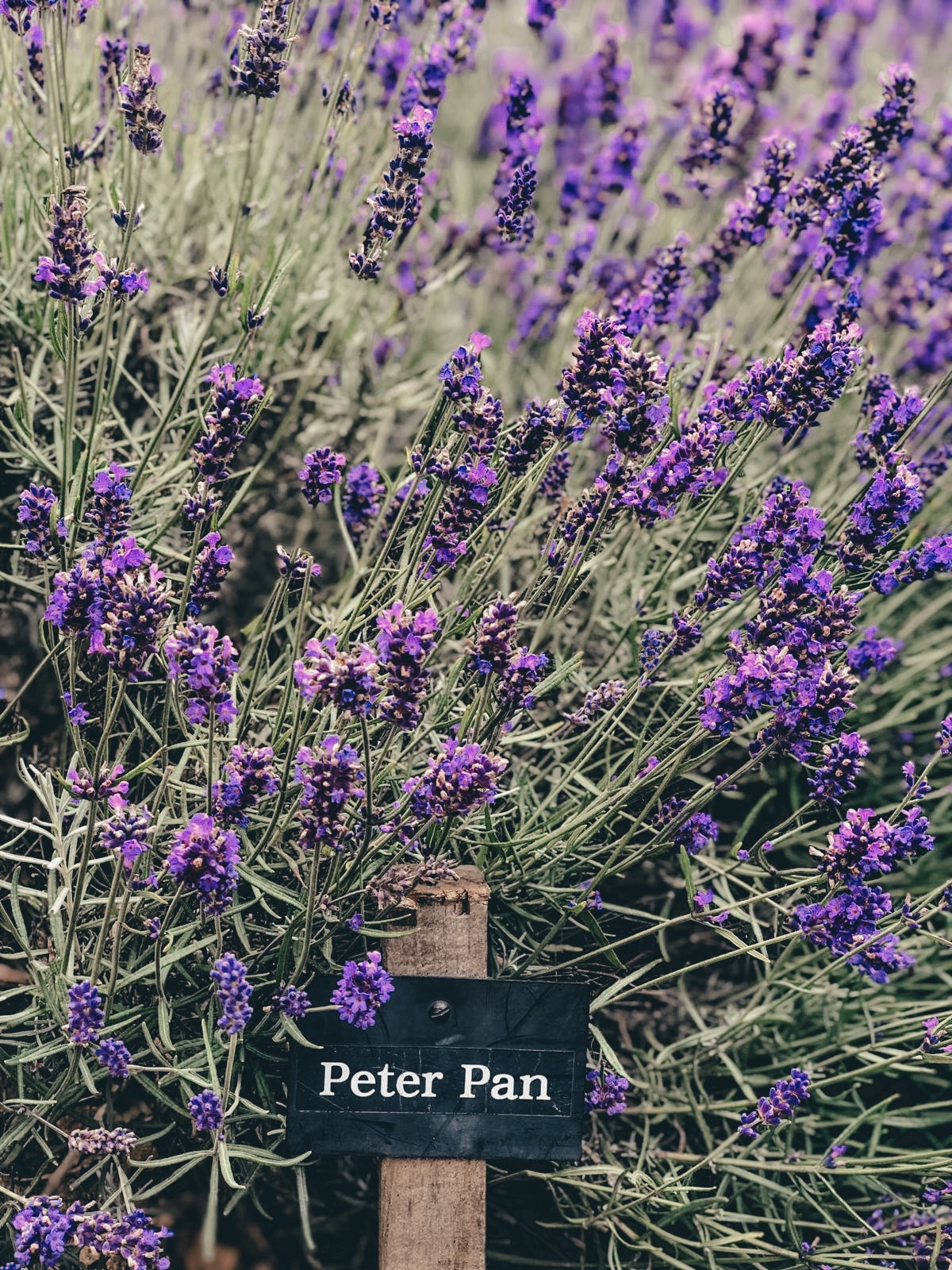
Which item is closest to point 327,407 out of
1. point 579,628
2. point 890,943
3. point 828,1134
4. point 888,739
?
point 579,628

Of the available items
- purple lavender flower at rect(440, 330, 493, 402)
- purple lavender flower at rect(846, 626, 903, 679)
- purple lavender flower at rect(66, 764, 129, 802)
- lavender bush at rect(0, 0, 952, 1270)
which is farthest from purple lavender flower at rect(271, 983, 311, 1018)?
purple lavender flower at rect(846, 626, 903, 679)

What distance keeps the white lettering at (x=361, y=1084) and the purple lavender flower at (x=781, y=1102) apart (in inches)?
21.0

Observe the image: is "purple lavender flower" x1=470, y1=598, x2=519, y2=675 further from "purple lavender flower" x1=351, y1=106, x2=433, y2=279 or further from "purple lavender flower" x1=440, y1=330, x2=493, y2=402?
"purple lavender flower" x1=351, y1=106, x2=433, y2=279

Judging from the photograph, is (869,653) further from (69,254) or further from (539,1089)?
(69,254)

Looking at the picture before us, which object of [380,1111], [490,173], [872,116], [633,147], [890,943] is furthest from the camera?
[490,173]

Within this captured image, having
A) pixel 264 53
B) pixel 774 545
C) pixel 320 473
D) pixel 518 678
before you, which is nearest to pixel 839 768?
pixel 774 545

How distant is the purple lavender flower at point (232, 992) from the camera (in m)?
1.30

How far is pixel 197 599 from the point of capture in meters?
1.60

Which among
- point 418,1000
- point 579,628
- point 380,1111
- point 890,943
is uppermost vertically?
point 579,628

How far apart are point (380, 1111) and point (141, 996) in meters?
0.37

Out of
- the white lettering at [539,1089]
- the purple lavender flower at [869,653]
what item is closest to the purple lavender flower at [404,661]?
the white lettering at [539,1089]

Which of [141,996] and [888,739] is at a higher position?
[888,739]

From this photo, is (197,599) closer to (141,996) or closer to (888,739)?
(141,996)

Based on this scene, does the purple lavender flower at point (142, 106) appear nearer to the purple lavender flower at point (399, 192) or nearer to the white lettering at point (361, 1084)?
the purple lavender flower at point (399, 192)
